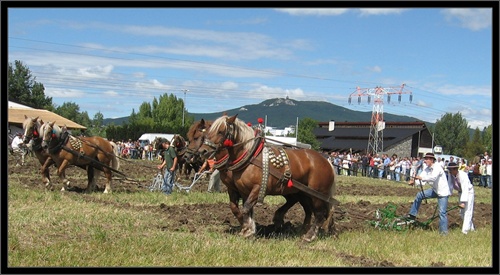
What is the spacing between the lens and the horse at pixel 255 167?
9055 millimetres

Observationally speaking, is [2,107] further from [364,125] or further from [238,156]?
[364,125]

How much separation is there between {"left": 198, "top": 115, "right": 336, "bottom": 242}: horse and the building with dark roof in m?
56.9

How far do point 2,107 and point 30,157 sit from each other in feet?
96.0

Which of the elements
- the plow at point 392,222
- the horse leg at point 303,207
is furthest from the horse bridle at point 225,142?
the plow at point 392,222

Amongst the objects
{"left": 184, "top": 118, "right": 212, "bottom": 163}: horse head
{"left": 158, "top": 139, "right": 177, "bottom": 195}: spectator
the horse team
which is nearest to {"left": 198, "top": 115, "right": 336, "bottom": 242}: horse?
the horse team

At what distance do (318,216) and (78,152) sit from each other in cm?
818

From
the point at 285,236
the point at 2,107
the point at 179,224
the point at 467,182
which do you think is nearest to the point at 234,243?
the point at 285,236

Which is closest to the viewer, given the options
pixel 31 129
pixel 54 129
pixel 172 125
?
pixel 31 129

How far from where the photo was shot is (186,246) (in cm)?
783

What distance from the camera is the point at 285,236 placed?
9.49 m

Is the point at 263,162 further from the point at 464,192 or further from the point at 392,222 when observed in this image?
the point at 464,192

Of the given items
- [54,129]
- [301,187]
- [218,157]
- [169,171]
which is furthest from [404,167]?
[218,157]

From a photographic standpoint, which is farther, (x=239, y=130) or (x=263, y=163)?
(x=239, y=130)

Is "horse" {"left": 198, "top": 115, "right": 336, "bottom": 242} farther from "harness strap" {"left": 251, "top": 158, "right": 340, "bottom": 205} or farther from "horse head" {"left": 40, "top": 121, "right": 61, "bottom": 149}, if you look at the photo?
"horse head" {"left": 40, "top": 121, "right": 61, "bottom": 149}
